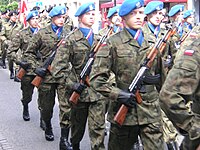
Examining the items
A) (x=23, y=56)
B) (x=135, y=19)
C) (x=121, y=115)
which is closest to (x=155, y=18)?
(x=135, y=19)

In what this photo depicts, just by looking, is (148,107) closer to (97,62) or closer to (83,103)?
(97,62)

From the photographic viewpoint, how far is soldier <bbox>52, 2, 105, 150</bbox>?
571 centimetres

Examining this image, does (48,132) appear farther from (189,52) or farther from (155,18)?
(189,52)

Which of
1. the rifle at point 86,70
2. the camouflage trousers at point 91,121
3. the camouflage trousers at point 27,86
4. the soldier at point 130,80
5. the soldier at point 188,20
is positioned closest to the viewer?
the soldier at point 130,80

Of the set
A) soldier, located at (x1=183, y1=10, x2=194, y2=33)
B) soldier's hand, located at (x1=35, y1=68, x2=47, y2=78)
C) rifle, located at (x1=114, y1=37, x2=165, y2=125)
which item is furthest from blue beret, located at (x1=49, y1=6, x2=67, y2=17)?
soldier, located at (x1=183, y1=10, x2=194, y2=33)

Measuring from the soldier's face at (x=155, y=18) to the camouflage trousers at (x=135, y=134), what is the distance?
2.58m

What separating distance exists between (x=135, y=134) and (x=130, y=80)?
0.50 meters

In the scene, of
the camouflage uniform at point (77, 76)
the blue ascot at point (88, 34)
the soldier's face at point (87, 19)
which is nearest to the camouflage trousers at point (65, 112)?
the camouflage uniform at point (77, 76)

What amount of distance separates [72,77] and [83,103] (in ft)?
1.18

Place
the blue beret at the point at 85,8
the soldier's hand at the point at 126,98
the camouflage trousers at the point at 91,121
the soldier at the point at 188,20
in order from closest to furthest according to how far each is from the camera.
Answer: the soldier's hand at the point at 126,98
the camouflage trousers at the point at 91,121
the blue beret at the point at 85,8
the soldier at the point at 188,20

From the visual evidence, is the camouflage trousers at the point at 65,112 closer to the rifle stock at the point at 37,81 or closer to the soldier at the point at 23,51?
the rifle stock at the point at 37,81

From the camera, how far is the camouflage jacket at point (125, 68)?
4.45m

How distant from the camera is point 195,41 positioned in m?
3.07

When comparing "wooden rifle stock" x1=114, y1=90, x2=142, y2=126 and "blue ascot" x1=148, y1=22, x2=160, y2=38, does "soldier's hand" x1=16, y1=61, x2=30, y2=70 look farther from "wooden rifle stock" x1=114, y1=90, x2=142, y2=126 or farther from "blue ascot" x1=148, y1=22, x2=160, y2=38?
"wooden rifle stock" x1=114, y1=90, x2=142, y2=126
